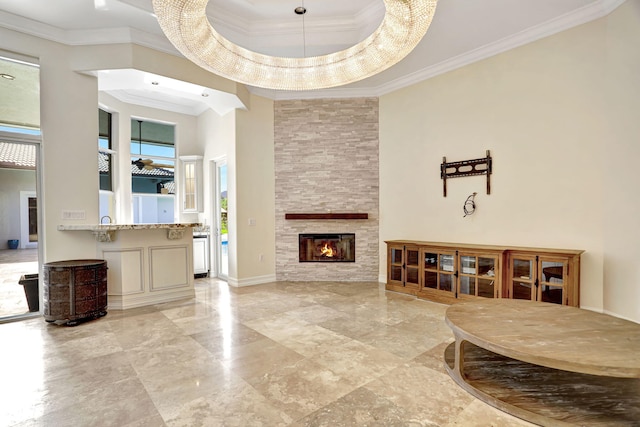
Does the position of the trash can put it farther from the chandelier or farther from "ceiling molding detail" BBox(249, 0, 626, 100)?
"ceiling molding detail" BBox(249, 0, 626, 100)

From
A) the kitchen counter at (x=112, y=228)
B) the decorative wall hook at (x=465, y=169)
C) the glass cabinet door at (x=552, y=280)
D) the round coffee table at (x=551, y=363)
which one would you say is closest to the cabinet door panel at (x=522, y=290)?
the glass cabinet door at (x=552, y=280)

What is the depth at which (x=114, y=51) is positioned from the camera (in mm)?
4016

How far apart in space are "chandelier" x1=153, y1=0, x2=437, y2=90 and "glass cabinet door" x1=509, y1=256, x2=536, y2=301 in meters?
2.78

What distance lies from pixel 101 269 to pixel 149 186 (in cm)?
312

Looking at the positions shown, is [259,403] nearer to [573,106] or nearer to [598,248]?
[598,248]

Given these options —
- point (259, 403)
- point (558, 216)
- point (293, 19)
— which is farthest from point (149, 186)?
point (558, 216)

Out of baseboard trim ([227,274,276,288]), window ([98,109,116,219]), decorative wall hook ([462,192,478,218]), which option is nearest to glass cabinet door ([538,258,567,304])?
decorative wall hook ([462,192,478,218])

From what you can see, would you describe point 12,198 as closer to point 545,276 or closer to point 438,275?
point 438,275

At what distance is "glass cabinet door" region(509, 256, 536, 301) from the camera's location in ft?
11.8

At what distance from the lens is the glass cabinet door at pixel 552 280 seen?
345 centimetres

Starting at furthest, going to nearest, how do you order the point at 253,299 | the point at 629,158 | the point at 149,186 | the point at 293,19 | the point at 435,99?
the point at 149,186 < the point at 435,99 < the point at 253,299 < the point at 293,19 < the point at 629,158

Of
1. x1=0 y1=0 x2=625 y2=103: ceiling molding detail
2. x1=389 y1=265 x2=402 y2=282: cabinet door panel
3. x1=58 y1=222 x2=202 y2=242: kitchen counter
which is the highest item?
x1=0 y1=0 x2=625 y2=103: ceiling molding detail

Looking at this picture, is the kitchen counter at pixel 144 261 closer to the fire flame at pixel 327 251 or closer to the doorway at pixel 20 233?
the doorway at pixel 20 233

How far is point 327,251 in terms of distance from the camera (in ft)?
19.5
